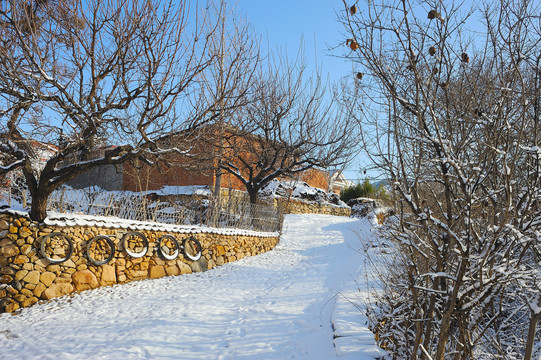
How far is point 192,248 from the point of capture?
27.0 ft

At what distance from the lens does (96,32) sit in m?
5.47

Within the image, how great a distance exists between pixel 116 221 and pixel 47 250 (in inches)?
52.0

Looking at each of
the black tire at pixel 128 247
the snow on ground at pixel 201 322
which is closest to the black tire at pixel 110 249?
the black tire at pixel 128 247

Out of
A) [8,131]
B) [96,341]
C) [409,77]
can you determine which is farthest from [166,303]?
[409,77]

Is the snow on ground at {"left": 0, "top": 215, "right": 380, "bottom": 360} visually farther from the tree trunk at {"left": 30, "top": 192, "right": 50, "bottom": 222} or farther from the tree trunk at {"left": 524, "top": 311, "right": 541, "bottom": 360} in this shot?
the tree trunk at {"left": 524, "top": 311, "right": 541, "bottom": 360}

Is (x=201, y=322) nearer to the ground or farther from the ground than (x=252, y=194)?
nearer to the ground

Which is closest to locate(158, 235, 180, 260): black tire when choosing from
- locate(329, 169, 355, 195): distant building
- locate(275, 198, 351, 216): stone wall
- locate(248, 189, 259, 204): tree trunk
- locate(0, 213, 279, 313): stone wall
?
locate(0, 213, 279, 313): stone wall

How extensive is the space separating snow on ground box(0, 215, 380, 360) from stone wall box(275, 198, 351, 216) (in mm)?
10629

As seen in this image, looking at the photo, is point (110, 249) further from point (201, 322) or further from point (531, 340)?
point (531, 340)

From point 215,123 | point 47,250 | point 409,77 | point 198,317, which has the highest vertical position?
point 215,123

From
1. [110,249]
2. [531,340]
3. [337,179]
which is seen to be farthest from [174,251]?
[337,179]

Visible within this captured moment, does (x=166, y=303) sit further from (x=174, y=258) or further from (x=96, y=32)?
(x=96, y=32)

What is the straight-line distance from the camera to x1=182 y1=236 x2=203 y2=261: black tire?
7.98 m

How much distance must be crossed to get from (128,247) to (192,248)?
169 centimetres
